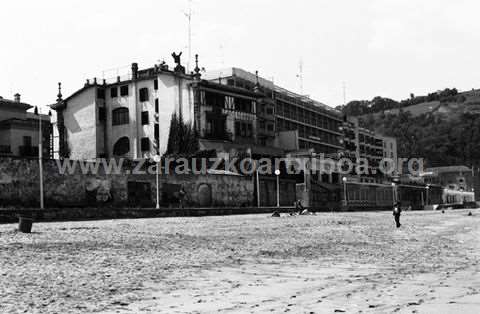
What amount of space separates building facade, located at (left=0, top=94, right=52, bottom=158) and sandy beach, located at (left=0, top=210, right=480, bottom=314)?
48081mm

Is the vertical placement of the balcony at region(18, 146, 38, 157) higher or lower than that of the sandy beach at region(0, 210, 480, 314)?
higher

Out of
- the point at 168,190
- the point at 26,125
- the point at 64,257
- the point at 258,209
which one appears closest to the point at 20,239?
the point at 64,257

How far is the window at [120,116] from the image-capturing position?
70188mm

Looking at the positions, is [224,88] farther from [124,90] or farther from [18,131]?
[18,131]

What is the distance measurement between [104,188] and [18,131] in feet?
84.7

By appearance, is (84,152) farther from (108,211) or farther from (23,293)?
(23,293)

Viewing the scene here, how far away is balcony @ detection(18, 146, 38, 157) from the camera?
6550 cm

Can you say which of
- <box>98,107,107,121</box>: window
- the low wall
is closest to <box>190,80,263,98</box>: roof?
<box>98,107,107,121</box>: window

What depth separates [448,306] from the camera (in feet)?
29.6

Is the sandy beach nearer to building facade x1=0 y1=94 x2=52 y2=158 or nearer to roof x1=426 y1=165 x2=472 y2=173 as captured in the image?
building facade x1=0 y1=94 x2=52 y2=158

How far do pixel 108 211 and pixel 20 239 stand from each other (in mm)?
19566

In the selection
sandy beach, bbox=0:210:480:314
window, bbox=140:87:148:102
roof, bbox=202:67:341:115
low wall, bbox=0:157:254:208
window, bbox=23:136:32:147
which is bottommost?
sandy beach, bbox=0:210:480:314

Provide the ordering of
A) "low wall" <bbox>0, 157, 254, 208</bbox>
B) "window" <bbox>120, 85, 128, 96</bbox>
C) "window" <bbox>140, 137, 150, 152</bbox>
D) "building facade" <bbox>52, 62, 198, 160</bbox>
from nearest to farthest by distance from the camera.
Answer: "low wall" <bbox>0, 157, 254, 208</bbox> → "building facade" <bbox>52, 62, 198, 160</bbox> → "window" <bbox>140, 137, 150, 152</bbox> → "window" <bbox>120, 85, 128, 96</bbox>

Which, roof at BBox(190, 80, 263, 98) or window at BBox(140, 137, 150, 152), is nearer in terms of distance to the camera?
roof at BBox(190, 80, 263, 98)
